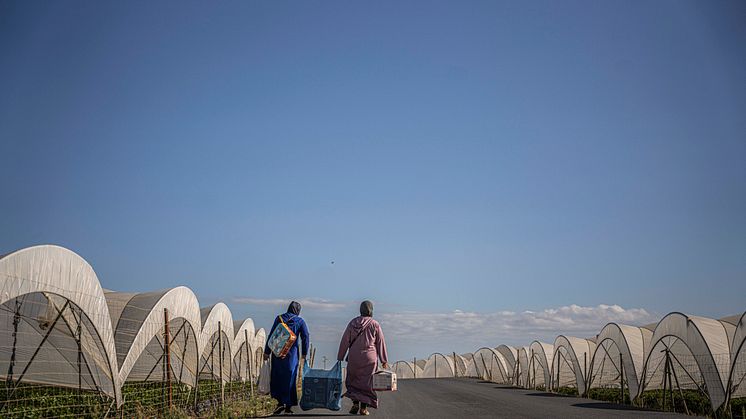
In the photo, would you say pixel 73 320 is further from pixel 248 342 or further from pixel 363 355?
pixel 248 342

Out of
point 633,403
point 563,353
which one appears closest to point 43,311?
point 633,403

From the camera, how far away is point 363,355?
44.9 feet

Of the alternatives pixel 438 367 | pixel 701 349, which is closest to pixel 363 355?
pixel 701 349

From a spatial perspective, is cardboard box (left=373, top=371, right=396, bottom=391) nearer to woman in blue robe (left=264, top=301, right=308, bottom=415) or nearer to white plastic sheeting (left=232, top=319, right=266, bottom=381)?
woman in blue robe (left=264, top=301, right=308, bottom=415)

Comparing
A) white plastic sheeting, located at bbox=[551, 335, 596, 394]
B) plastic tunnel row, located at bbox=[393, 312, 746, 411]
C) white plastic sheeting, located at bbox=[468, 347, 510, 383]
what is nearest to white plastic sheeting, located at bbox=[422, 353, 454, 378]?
white plastic sheeting, located at bbox=[468, 347, 510, 383]

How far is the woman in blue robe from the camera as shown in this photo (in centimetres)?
1371

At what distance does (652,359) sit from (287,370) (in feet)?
47.0

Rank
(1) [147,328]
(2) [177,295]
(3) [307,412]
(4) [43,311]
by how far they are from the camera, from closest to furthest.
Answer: (4) [43,311] < (3) [307,412] < (1) [147,328] < (2) [177,295]

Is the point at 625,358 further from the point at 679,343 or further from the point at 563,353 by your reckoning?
the point at 563,353

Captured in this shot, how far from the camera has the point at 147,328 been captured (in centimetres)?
1555

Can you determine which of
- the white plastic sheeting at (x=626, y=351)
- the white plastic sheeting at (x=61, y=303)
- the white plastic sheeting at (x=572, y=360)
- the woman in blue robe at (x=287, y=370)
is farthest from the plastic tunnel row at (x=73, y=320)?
the white plastic sheeting at (x=572, y=360)

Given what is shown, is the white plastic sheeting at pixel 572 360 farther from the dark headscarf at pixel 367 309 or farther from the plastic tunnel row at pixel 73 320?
the dark headscarf at pixel 367 309

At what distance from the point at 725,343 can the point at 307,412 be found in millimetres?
11198

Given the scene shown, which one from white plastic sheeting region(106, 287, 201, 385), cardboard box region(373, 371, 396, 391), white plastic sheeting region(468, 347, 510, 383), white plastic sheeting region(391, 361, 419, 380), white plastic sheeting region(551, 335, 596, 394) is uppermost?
white plastic sheeting region(106, 287, 201, 385)
